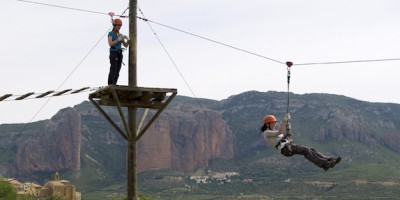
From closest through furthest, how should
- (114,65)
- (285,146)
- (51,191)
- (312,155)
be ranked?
(312,155)
(285,146)
(114,65)
(51,191)

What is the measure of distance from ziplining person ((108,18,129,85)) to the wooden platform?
1.80 feet

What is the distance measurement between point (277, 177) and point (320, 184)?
22773mm

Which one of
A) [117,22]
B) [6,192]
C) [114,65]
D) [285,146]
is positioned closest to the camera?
[285,146]

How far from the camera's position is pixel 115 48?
1830cm

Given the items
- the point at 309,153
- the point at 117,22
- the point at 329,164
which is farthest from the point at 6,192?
the point at 329,164

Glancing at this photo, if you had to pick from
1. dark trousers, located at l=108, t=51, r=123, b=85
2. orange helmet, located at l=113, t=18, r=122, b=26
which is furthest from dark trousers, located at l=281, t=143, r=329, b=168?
orange helmet, located at l=113, t=18, r=122, b=26

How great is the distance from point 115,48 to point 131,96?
4.58 feet

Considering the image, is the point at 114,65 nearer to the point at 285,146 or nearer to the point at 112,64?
the point at 112,64

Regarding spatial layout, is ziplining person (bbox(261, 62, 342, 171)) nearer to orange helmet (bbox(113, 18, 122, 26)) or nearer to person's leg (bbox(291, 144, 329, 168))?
person's leg (bbox(291, 144, 329, 168))

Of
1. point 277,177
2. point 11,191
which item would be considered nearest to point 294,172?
point 277,177

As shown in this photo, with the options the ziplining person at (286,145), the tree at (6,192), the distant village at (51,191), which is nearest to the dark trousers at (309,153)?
the ziplining person at (286,145)

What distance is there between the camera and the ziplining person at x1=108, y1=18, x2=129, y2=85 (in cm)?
1806

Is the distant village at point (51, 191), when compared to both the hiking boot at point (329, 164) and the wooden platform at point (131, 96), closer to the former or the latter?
the wooden platform at point (131, 96)

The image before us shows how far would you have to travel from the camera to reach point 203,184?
188250mm
